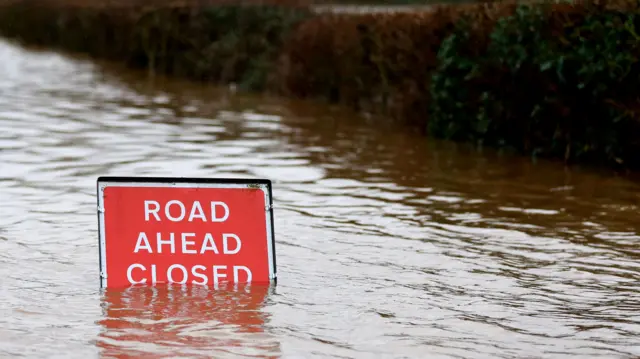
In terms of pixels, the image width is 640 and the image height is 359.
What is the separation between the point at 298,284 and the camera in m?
6.98

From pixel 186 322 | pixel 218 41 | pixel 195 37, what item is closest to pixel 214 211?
pixel 186 322

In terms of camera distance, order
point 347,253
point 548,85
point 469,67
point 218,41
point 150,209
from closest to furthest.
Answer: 1. point 150,209
2. point 347,253
3. point 548,85
4. point 469,67
5. point 218,41

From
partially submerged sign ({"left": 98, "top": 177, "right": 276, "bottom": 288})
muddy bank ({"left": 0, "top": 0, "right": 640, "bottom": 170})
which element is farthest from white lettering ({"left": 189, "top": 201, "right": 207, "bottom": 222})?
muddy bank ({"left": 0, "top": 0, "right": 640, "bottom": 170})

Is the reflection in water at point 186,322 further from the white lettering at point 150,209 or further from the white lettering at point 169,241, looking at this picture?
the white lettering at point 150,209

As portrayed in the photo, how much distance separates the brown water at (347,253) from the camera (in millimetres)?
5801

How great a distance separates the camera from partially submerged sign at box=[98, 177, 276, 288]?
6473mm

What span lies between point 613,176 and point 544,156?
3.62 ft

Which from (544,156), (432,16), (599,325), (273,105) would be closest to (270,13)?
(273,105)

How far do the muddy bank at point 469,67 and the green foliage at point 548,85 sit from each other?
1 cm

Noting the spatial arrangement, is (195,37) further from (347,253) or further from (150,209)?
(150,209)

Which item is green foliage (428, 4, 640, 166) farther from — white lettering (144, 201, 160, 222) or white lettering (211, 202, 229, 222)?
white lettering (144, 201, 160, 222)

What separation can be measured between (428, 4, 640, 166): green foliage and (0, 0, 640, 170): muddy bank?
1cm

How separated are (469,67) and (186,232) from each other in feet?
22.5

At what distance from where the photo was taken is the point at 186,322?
19.8 feet
